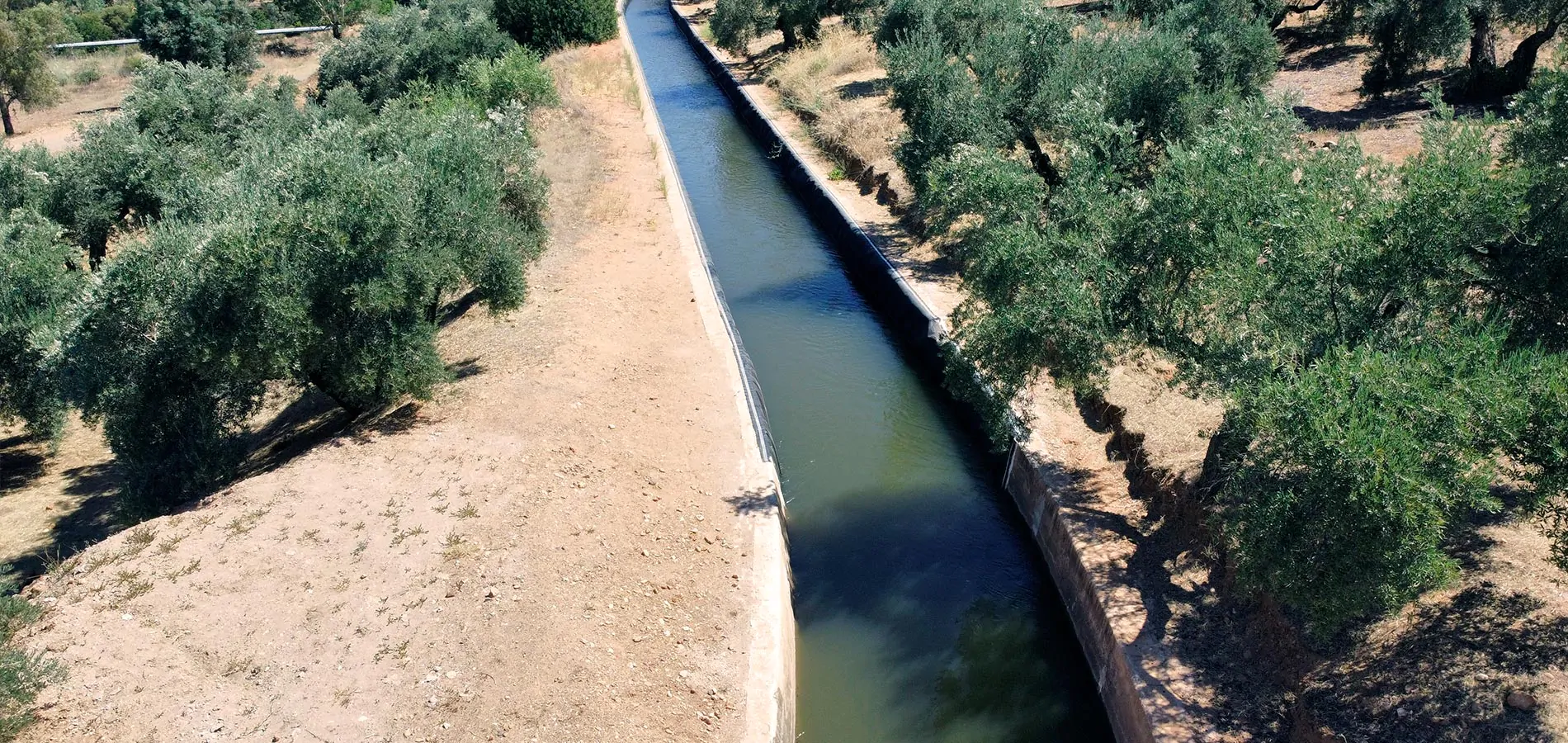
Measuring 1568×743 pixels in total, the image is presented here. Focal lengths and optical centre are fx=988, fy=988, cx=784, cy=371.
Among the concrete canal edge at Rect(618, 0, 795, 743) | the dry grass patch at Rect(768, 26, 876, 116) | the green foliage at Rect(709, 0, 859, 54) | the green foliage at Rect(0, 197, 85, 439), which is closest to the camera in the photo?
the concrete canal edge at Rect(618, 0, 795, 743)

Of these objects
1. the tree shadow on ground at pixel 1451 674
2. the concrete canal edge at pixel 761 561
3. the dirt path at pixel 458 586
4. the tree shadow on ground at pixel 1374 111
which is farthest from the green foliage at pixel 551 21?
the tree shadow on ground at pixel 1451 674

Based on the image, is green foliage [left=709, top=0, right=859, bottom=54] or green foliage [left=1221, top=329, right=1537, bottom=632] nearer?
green foliage [left=1221, top=329, right=1537, bottom=632]

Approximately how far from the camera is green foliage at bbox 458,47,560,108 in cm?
3584

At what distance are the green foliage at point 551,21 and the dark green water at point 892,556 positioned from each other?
2939cm

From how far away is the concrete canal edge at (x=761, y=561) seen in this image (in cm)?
1236

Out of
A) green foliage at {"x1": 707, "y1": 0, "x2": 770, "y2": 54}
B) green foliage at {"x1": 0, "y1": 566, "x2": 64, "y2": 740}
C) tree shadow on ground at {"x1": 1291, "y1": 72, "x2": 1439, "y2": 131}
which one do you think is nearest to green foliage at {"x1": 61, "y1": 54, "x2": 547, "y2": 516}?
green foliage at {"x1": 0, "y1": 566, "x2": 64, "y2": 740}

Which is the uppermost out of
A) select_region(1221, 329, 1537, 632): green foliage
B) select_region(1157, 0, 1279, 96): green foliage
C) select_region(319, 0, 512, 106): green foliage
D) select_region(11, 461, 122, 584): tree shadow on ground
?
select_region(319, 0, 512, 106): green foliage

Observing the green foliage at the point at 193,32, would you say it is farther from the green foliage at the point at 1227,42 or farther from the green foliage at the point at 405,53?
the green foliage at the point at 1227,42

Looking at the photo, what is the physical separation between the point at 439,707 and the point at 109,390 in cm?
908

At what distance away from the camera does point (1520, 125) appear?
529 inches

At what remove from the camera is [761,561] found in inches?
579

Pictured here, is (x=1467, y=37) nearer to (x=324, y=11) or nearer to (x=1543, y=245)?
(x=1543, y=245)

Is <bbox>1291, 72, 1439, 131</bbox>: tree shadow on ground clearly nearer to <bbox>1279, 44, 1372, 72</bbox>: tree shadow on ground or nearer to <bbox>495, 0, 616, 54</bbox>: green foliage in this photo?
<bbox>1279, 44, 1372, 72</bbox>: tree shadow on ground

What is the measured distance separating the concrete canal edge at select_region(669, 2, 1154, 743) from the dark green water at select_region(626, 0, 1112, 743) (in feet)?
1.09
